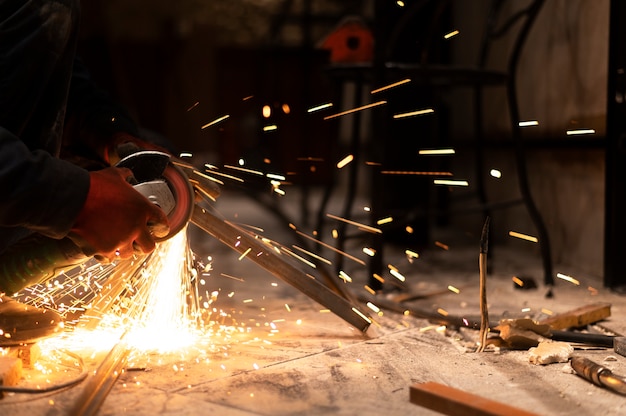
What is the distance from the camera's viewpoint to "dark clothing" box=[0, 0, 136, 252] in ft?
4.76

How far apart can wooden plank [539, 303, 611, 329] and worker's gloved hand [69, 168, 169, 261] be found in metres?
1.09

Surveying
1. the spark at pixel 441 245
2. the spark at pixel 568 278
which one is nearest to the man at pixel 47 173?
the spark at pixel 568 278

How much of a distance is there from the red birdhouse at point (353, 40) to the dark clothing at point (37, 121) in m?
1.69

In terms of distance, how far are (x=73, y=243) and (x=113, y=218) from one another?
286 millimetres

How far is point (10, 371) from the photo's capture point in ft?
5.22

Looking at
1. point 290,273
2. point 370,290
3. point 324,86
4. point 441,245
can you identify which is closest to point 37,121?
point 290,273

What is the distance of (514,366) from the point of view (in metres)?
1.80

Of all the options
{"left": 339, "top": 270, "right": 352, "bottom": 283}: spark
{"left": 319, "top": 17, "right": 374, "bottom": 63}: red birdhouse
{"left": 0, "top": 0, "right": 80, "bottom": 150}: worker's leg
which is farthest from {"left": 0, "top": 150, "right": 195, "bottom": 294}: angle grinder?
{"left": 319, "top": 17, "right": 374, "bottom": 63}: red birdhouse

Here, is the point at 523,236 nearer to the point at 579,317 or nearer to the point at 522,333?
the point at 579,317

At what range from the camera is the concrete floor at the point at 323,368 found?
1.55 metres

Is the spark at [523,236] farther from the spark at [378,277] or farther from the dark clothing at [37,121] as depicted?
the dark clothing at [37,121]

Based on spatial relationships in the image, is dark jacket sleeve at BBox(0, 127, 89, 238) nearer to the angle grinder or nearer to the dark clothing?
the dark clothing

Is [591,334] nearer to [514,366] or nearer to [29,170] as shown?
[514,366]

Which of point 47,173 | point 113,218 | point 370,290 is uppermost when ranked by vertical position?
point 47,173
